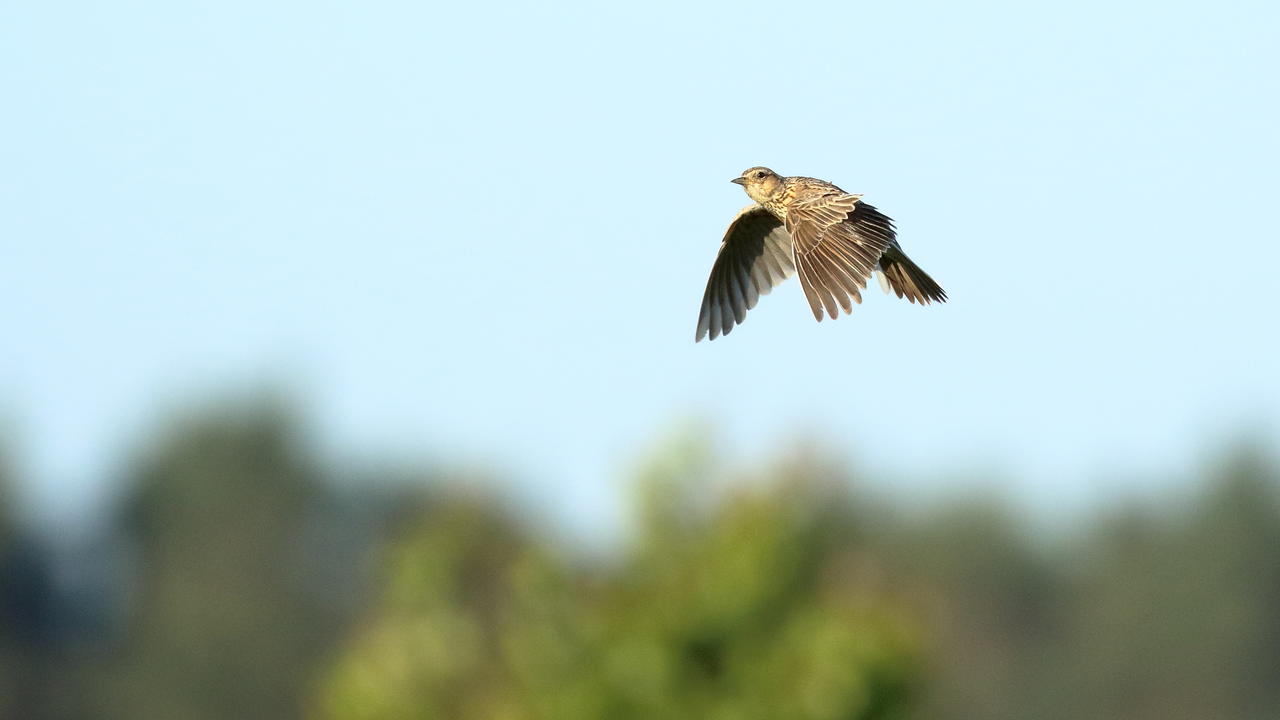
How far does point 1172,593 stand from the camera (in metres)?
67.1

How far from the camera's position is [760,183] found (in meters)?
11.7

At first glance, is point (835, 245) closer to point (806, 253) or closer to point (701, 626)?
point (806, 253)

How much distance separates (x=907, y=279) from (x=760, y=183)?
957mm

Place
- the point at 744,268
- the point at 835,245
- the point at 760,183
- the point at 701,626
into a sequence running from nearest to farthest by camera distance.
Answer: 1. the point at 835,245
2. the point at 760,183
3. the point at 744,268
4. the point at 701,626

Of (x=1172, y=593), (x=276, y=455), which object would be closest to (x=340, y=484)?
(x=276, y=455)

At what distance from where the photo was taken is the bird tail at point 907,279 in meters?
11.0

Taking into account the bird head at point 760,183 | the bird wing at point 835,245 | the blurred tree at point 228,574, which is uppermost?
the blurred tree at point 228,574

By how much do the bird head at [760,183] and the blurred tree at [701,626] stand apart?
4628 millimetres

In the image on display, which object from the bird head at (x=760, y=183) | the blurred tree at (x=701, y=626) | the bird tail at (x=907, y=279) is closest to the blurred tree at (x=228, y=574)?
the blurred tree at (x=701, y=626)

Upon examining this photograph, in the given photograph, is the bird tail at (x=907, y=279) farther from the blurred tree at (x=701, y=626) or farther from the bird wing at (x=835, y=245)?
the blurred tree at (x=701, y=626)

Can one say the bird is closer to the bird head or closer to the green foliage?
the bird head

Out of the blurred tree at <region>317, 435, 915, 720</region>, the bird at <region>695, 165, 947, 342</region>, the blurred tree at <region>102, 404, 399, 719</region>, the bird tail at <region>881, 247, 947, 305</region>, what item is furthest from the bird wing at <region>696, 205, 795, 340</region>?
the blurred tree at <region>102, 404, 399, 719</region>

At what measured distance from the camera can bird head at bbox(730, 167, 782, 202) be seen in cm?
1157

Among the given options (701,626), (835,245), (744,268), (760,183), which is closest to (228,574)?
(701,626)
